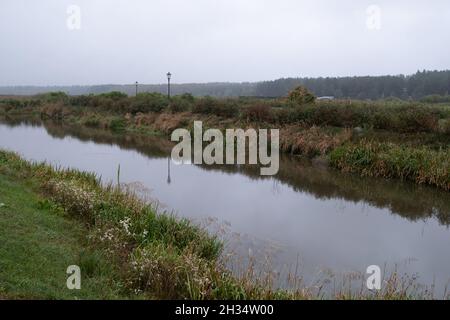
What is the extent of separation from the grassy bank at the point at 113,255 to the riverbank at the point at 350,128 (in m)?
7.79

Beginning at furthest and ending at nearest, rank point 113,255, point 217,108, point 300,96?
point 217,108 < point 300,96 < point 113,255

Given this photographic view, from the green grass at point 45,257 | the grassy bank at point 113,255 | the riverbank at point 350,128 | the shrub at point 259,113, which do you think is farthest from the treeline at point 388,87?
the green grass at point 45,257

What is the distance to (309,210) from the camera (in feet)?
35.0

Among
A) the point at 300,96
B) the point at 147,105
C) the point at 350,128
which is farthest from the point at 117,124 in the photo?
the point at 350,128

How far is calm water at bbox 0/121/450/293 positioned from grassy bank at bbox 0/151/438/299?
3.57 feet

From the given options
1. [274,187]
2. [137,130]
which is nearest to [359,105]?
[274,187]

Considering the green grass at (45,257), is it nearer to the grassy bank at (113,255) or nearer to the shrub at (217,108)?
the grassy bank at (113,255)

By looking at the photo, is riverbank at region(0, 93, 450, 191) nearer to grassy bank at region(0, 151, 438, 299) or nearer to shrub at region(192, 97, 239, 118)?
shrub at region(192, 97, 239, 118)

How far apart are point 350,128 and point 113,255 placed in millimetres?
13662

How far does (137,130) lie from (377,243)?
834 inches

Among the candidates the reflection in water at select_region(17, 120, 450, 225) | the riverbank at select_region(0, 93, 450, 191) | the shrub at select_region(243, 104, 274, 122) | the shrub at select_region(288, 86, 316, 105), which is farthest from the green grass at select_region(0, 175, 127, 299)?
the shrub at select_region(288, 86, 316, 105)

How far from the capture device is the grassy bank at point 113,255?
4.83m

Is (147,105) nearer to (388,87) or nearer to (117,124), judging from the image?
(117,124)
